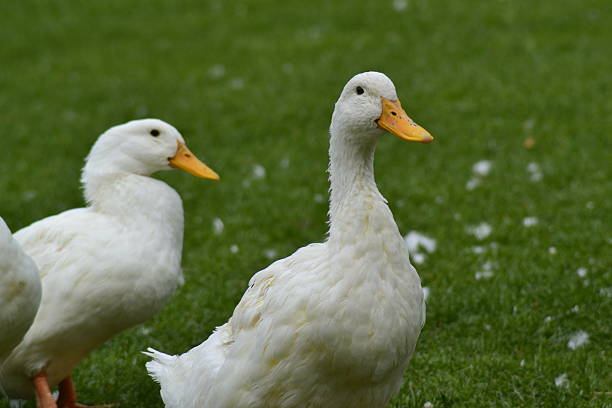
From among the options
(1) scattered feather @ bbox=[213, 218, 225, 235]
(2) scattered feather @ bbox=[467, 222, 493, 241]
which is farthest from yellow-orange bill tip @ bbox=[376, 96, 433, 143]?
(1) scattered feather @ bbox=[213, 218, 225, 235]

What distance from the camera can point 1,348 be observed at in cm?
439

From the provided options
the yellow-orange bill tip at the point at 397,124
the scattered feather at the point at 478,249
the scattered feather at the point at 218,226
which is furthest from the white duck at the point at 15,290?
the scattered feather at the point at 478,249

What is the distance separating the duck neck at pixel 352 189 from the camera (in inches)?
155

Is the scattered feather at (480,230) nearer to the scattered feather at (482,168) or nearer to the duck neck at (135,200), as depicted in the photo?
the scattered feather at (482,168)

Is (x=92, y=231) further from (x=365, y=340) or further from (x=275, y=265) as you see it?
(x=365, y=340)

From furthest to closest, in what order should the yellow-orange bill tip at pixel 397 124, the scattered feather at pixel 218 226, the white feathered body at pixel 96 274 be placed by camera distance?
1. the scattered feather at pixel 218 226
2. the white feathered body at pixel 96 274
3. the yellow-orange bill tip at pixel 397 124

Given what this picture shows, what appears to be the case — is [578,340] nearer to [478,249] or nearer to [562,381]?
[562,381]

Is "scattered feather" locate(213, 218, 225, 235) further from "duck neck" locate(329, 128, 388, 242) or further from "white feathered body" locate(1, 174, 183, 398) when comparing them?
"duck neck" locate(329, 128, 388, 242)

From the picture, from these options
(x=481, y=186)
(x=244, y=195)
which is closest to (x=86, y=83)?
(x=244, y=195)

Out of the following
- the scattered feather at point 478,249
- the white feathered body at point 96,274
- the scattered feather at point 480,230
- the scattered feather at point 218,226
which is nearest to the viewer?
the white feathered body at point 96,274

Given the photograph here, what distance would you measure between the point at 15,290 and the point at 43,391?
3.89 feet

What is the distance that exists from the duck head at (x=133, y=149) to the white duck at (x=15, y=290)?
138cm

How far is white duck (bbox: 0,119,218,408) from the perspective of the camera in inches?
198

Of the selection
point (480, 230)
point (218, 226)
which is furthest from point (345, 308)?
point (218, 226)
